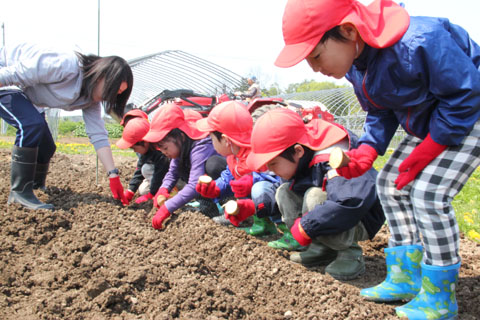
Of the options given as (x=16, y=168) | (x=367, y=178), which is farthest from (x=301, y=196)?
(x=16, y=168)

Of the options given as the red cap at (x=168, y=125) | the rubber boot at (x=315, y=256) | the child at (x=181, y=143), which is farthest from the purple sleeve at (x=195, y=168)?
the rubber boot at (x=315, y=256)

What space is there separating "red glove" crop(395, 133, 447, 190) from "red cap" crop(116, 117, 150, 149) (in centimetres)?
268

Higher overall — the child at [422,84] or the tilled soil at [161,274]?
the child at [422,84]

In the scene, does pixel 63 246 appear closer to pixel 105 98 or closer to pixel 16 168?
pixel 16 168

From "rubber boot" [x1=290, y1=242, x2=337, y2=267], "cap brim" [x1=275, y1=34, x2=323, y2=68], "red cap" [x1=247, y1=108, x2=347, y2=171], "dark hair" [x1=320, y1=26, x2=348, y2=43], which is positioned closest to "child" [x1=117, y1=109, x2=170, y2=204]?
"red cap" [x1=247, y1=108, x2=347, y2=171]

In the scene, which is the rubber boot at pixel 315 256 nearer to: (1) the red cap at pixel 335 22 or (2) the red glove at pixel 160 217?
(2) the red glove at pixel 160 217

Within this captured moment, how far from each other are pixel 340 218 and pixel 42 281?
1614 millimetres

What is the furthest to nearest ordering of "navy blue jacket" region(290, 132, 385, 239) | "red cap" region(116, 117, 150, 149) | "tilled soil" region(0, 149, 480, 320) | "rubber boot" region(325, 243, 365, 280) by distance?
"red cap" region(116, 117, 150, 149) → "rubber boot" region(325, 243, 365, 280) → "navy blue jacket" region(290, 132, 385, 239) → "tilled soil" region(0, 149, 480, 320)

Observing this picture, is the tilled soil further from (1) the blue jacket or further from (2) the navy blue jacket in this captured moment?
(1) the blue jacket

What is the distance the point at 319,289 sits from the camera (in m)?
2.11

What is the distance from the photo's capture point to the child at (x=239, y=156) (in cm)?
309

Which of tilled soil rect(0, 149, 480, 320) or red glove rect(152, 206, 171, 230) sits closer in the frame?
tilled soil rect(0, 149, 480, 320)

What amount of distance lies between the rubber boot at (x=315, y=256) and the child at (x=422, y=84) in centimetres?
81

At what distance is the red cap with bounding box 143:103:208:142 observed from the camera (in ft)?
12.2
